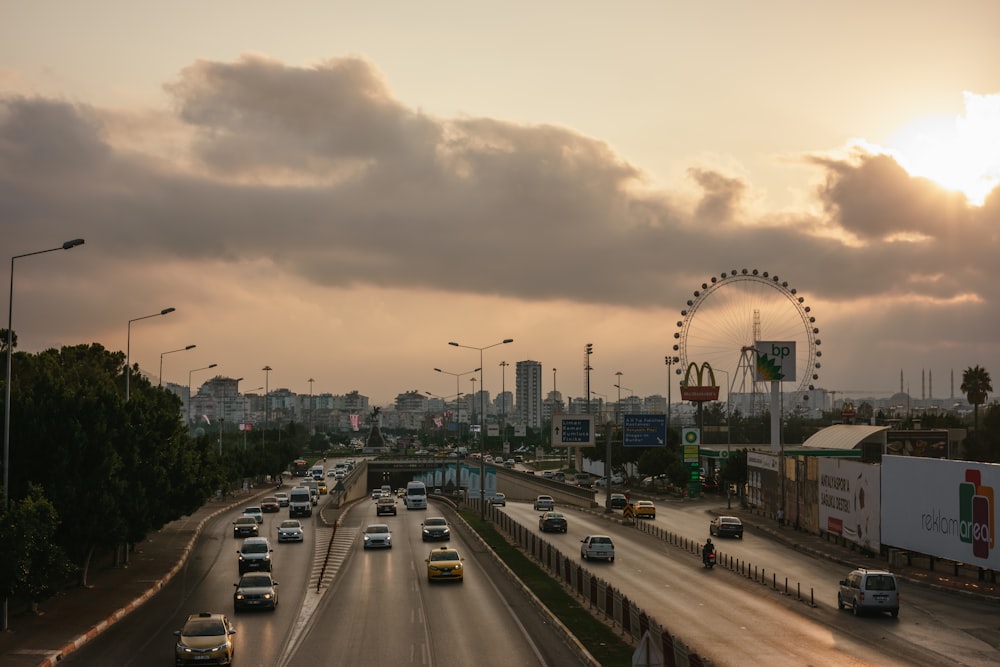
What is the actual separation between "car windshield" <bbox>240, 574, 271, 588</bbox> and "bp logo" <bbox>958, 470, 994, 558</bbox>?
98.5 ft

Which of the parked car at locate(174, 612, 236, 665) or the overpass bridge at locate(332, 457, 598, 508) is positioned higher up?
the parked car at locate(174, 612, 236, 665)

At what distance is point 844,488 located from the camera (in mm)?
65500

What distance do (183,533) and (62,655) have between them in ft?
148

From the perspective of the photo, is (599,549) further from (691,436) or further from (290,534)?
(691,436)

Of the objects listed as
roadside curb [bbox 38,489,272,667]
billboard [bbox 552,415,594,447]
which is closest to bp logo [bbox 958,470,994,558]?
roadside curb [bbox 38,489,272,667]

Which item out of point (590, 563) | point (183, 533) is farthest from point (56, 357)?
point (590, 563)

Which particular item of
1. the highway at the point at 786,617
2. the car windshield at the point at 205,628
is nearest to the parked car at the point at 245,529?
the highway at the point at 786,617

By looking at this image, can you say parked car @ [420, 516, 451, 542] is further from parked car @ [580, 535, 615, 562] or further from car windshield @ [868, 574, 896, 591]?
car windshield @ [868, 574, 896, 591]

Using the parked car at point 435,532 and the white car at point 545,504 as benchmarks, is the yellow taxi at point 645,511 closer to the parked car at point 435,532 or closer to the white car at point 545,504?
the white car at point 545,504

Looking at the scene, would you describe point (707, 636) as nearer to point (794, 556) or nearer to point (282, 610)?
point (282, 610)

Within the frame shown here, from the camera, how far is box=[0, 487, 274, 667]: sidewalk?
32.1m

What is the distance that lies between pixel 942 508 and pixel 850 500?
1300 centimetres

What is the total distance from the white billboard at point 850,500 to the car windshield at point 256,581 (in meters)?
33.6

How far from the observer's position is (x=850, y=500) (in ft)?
210
